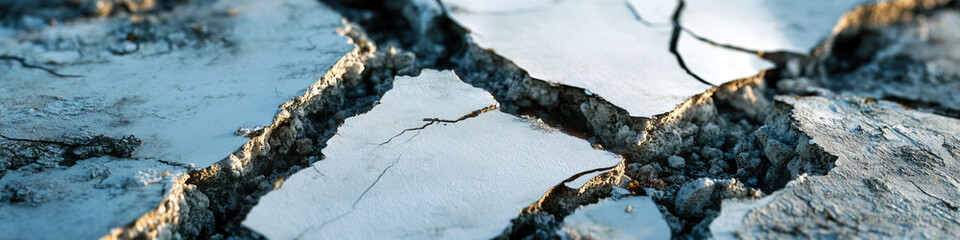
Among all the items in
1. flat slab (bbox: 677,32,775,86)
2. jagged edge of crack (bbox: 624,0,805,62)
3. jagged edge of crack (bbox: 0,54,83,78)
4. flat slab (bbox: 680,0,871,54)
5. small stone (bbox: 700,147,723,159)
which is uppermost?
flat slab (bbox: 680,0,871,54)

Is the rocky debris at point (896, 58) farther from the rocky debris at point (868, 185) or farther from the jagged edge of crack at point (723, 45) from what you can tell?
the rocky debris at point (868, 185)

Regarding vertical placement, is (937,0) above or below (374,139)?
above

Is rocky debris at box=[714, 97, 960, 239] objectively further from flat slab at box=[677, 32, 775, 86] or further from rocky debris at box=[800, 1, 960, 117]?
rocky debris at box=[800, 1, 960, 117]

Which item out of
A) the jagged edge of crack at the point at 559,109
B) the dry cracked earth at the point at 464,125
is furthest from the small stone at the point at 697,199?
the jagged edge of crack at the point at 559,109

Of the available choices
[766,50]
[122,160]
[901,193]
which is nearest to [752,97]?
[766,50]

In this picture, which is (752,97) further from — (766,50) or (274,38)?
(274,38)

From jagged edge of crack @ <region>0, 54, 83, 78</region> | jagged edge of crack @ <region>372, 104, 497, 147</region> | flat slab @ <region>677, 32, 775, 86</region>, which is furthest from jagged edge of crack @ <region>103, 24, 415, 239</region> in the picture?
flat slab @ <region>677, 32, 775, 86</region>

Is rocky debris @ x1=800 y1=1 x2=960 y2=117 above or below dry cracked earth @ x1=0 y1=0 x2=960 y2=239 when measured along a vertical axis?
above
